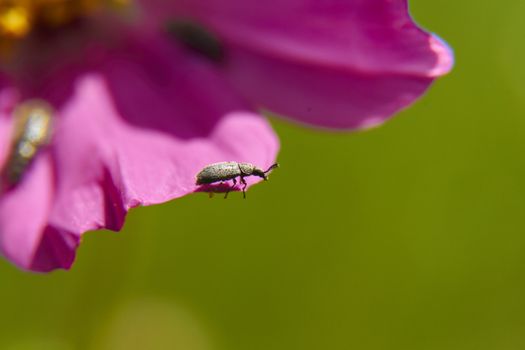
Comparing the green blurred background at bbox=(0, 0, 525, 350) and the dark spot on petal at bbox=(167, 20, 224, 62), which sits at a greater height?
the dark spot on petal at bbox=(167, 20, 224, 62)

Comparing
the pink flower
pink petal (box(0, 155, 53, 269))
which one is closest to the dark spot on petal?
the pink flower

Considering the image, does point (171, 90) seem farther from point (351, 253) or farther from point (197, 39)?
point (351, 253)

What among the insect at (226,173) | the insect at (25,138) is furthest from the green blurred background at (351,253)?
the insect at (226,173)

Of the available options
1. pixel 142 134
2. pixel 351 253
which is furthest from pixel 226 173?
pixel 351 253

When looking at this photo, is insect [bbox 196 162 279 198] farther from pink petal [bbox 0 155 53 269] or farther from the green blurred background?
the green blurred background

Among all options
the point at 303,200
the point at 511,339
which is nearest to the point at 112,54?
A: the point at 303,200

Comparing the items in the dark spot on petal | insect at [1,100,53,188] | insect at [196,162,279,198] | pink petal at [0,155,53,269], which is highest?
Answer: the dark spot on petal

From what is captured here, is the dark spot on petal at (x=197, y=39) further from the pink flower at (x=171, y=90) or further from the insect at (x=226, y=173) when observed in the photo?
the insect at (x=226, y=173)

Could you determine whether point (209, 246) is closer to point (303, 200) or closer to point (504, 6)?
point (303, 200)
